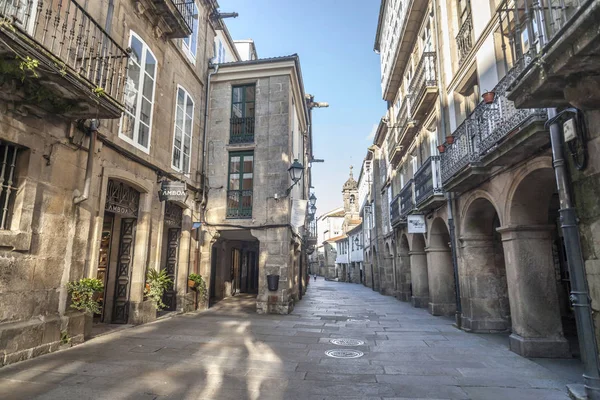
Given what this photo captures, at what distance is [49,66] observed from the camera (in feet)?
15.7

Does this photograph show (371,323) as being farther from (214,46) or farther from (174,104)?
(214,46)

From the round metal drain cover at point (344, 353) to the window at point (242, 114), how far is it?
865 centimetres

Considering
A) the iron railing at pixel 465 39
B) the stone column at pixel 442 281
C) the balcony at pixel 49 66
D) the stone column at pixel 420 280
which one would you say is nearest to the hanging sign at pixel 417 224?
the stone column at pixel 442 281

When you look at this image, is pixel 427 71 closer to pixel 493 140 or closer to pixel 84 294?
pixel 493 140

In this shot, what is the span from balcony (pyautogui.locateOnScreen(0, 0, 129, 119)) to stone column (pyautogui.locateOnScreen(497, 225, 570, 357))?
7.91 meters

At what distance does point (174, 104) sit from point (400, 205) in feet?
32.8

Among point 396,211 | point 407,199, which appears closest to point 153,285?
point 407,199

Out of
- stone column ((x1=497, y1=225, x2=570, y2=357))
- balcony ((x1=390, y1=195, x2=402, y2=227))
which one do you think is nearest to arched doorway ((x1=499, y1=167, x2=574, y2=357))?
stone column ((x1=497, y1=225, x2=570, y2=357))

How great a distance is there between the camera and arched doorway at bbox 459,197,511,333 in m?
8.42

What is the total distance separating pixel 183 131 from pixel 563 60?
1028cm

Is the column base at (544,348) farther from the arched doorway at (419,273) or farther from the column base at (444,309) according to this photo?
the arched doorway at (419,273)

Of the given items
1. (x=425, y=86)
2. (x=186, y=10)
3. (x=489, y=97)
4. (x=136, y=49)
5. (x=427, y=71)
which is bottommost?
(x=489, y=97)

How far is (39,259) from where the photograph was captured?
5.79 m

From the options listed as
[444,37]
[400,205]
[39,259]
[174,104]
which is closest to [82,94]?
[39,259]
